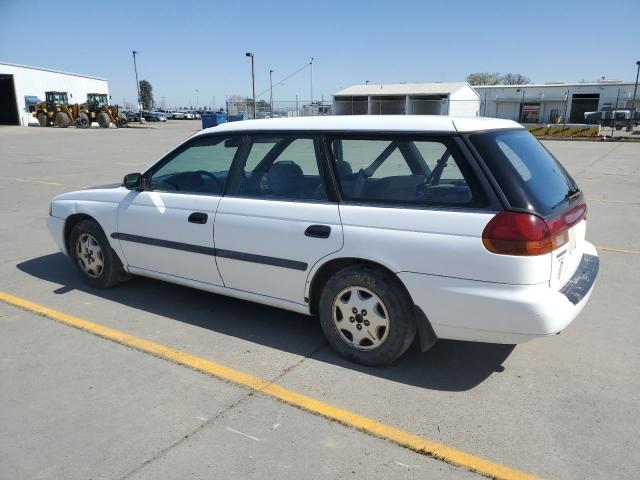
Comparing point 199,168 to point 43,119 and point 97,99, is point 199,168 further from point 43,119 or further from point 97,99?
point 97,99

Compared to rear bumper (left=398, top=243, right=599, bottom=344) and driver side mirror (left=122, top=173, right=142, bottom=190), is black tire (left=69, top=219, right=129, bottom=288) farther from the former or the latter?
rear bumper (left=398, top=243, right=599, bottom=344)

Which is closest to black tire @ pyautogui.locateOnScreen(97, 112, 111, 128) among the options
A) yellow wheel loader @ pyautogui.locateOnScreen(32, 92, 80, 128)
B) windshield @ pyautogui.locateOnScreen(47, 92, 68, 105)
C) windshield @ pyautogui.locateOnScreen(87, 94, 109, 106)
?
yellow wheel loader @ pyautogui.locateOnScreen(32, 92, 80, 128)

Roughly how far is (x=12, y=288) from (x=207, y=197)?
252 centimetres

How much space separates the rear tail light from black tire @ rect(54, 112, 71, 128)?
4519 cm

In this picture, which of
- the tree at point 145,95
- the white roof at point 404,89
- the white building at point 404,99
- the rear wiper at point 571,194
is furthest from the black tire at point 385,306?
the tree at point 145,95

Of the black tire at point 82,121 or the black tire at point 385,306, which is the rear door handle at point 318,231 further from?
the black tire at point 82,121

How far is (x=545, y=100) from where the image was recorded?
52812 millimetres

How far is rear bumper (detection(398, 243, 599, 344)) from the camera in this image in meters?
2.84

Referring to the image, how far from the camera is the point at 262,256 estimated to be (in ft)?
12.0

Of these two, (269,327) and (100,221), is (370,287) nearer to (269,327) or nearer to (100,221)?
(269,327)

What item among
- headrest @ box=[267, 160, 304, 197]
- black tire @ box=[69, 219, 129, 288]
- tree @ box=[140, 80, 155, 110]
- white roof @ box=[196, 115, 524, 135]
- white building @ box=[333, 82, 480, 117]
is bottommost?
black tire @ box=[69, 219, 129, 288]

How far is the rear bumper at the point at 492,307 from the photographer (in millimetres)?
2838

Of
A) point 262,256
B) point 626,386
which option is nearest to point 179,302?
point 262,256

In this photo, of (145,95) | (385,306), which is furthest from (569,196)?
(145,95)
